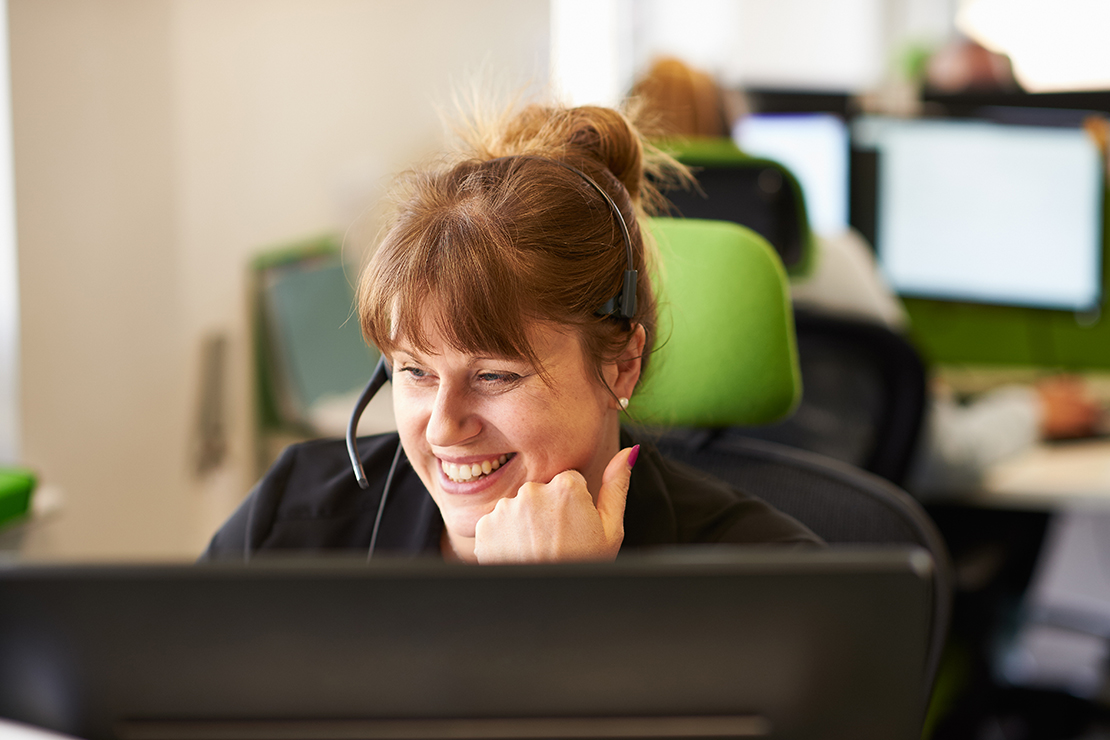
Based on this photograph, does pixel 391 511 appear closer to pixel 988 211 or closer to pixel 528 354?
pixel 528 354

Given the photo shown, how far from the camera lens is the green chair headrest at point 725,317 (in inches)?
40.8

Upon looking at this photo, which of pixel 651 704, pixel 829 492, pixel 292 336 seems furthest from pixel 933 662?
pixel 292 336

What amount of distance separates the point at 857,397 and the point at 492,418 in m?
0.86

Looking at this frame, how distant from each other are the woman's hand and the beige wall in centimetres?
94

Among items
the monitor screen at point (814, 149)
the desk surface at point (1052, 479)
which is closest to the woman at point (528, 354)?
the desk surface at point (1052, 479)

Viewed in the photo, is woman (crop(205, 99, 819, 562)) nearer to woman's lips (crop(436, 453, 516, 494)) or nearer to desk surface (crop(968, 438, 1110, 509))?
woman's lips (crop(436, 453, 516, 494))

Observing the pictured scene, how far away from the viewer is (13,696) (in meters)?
0.46

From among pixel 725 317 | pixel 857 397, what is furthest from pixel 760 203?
pixel 725 317

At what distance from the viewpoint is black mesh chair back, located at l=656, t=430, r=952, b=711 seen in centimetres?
104

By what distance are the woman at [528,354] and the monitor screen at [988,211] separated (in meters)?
1.52

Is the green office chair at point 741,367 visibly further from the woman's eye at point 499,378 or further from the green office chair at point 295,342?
the green office chair at point 295,342

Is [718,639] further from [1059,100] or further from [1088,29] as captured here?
[1088,29]

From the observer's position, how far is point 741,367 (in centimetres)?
106

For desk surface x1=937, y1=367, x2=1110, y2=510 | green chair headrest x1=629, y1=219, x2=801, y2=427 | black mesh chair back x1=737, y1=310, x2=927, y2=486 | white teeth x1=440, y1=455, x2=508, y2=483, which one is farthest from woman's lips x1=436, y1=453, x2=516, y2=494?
desk surface x1=937, y1=367, x2=1110, y2=510
